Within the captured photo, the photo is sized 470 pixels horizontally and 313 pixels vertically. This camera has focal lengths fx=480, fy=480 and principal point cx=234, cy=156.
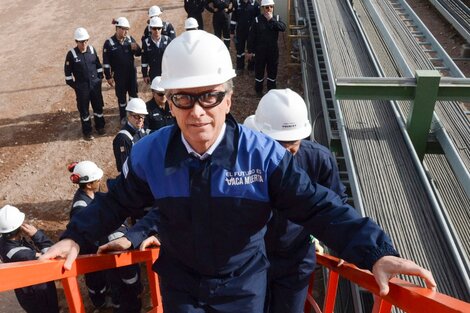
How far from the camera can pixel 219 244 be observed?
202 cm

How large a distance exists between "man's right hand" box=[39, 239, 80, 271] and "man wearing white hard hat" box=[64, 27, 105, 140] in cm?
572

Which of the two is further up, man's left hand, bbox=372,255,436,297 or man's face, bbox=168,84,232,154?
man's face, bbox=168,84,232,154

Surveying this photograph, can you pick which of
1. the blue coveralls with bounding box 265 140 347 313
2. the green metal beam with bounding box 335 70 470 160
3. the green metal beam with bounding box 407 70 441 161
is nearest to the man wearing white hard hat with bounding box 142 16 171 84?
the green metal beam with bounding box 335 70 470 160

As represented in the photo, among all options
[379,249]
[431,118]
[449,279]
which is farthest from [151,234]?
[431,118]

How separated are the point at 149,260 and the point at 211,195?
1024 millimetres

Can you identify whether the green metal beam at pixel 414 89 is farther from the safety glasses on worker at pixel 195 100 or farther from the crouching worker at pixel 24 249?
the crouching worker at pixel 24 249

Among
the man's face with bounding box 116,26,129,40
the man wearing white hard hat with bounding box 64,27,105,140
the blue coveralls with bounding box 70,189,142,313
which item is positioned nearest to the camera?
the blue coveralls with bounding box 70,189,142,313

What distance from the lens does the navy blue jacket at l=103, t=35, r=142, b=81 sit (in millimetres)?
7566

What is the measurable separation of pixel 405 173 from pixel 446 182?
0.93 m

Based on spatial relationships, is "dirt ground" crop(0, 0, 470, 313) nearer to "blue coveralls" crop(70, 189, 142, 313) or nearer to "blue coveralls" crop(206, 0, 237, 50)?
"blue coveralls" crop(70, 189, 142, 313)

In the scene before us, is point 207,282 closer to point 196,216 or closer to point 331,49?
point 196,216

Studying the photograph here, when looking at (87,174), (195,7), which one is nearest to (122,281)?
(87,174)

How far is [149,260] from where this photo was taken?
9.10 ft

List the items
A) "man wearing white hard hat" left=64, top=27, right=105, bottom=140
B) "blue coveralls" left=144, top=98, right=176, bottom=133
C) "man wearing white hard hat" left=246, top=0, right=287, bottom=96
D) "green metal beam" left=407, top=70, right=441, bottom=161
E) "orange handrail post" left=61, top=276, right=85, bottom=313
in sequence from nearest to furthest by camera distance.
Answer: "orange handrail post" left=61, top=276, right=85, bottom=313
"green metal beam" left=407, top=70, right=441, bottom=161
"blue coveralls" left=144, top=98, right=176, bottom=133
"man wearing white hard hat" left=64, top=27, right=105, bottom=140
"man wearing white hard hat" left=246, top=0, right=287, bottom=96
